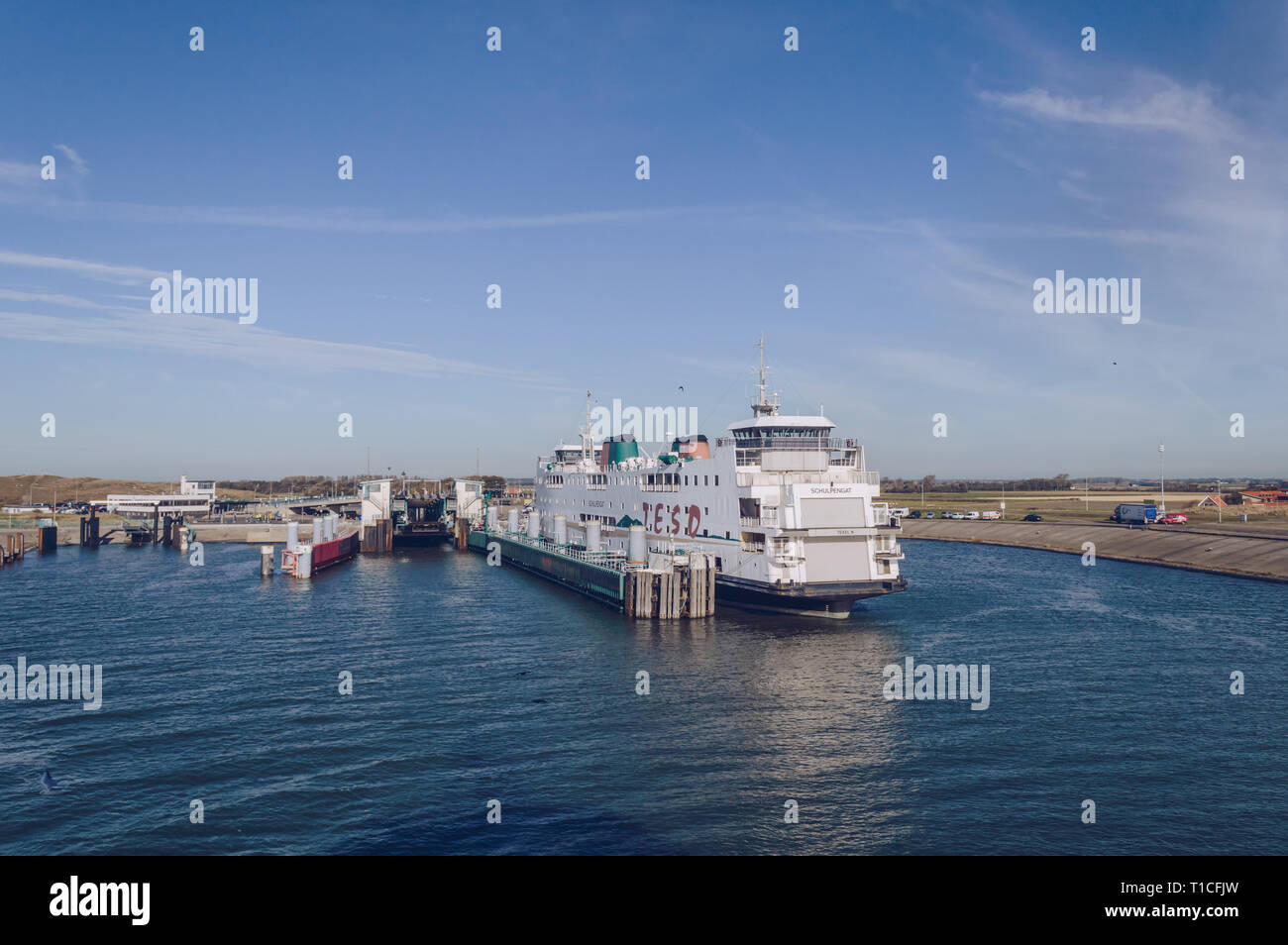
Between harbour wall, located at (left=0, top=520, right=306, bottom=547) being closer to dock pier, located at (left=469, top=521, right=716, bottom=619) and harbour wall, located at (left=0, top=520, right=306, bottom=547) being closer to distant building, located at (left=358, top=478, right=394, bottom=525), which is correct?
distant building, located at (left=358, top=478, right=394, bottom=525)

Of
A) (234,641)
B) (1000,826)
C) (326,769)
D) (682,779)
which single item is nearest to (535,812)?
(682,779)

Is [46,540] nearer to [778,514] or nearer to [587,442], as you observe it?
[587,442]

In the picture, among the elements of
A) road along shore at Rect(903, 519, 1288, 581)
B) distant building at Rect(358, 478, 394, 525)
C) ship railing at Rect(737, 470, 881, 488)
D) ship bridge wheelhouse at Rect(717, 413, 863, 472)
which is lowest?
road along shore at Rect(903, 519, 1288, 581)

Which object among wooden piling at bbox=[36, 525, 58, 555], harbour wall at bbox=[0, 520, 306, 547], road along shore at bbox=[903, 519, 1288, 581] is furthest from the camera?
harbour wall at bbox=[0, 520, 306, 547]

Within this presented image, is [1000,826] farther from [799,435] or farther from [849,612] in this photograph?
[799,435]

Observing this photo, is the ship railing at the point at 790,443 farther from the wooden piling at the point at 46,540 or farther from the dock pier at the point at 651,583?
the wooden piling at the point at 46,540

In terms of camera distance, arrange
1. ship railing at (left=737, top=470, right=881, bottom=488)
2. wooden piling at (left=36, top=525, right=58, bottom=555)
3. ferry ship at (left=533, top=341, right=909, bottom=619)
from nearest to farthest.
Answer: ferry ship at (left=533, top=341, right=909, bottom=619)
ship railing at (left=737, top=470, right=881, bottom=488)
wooden piling at (left=36, top=525, right=58, bottom=555)

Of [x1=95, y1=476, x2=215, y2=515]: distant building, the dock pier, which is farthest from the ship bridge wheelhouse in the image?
[x1=95, y1=476, x2=215, y2=515]: distant building

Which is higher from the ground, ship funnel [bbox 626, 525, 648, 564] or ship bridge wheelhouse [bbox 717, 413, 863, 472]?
ship bridge wheelhouse [bbox 717, 413, 863, 472]
